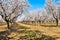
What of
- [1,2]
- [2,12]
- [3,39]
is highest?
[1,2]

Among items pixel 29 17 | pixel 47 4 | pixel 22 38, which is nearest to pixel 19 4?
pixel 22 38

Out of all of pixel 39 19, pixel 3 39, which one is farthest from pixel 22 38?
pixel 39 19

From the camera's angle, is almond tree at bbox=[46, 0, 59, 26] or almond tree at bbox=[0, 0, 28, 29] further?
almond tree at bbox=[46, 0, 59, 26]

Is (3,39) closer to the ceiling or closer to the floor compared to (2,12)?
closer to the floor

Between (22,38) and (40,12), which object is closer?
(22,38)

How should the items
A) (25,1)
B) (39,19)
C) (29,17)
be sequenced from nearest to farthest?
(25,1) < (39,19) < (29,17)

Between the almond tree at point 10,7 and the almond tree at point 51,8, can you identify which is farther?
the almond tree at point 51,8

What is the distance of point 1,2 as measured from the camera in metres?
30.5

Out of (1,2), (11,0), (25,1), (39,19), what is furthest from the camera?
(39,19)

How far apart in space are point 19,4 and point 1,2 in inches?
165

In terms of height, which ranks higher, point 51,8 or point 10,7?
point 51,8

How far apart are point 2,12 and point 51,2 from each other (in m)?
28.0

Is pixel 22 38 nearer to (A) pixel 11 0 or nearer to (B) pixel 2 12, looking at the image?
(B) pixel 2 12

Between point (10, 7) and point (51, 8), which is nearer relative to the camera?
point (10, 7)
